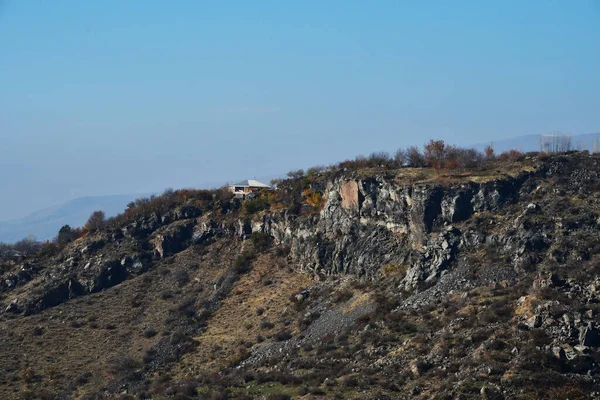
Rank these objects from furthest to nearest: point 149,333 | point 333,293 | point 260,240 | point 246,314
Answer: point 260,240 → point 149,333 → point 246,314 → point 333,293

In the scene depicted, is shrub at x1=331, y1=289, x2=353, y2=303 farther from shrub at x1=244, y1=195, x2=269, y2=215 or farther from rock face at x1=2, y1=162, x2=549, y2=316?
shrub at x1=244, y1=195, x2=269, y2=215

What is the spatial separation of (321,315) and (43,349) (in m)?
26.3

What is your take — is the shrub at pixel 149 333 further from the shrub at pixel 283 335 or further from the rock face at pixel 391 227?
the rock face at pixel 391 227

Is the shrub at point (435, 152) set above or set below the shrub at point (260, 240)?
above

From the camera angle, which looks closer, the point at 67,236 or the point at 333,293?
the point at 333,293

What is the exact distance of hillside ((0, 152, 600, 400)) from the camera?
157 ft

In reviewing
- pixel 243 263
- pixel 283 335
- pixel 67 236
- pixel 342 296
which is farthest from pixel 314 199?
pixel 67 236

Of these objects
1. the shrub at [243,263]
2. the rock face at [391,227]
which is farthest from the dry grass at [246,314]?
the rock face at [391,227]

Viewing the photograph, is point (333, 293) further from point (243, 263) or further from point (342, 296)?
point (243, 263)

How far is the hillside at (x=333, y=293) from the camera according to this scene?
47.8 m

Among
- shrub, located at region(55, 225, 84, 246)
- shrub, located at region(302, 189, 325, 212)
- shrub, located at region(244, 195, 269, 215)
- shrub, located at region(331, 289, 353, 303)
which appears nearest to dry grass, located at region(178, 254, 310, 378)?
shrub, located at region(331, 289, 353, 303)

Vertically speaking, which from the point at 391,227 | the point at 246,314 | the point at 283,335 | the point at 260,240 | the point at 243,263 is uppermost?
the point at 391,227

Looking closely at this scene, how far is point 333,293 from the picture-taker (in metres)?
Result: 71.8

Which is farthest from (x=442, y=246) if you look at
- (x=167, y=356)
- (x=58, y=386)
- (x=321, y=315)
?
(x=58, y=386)
